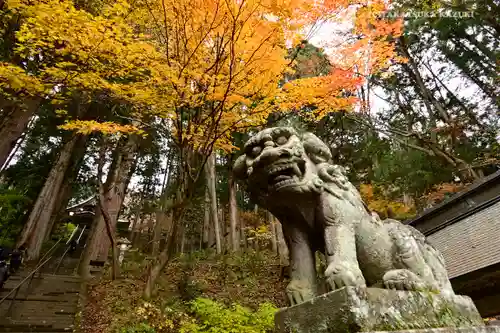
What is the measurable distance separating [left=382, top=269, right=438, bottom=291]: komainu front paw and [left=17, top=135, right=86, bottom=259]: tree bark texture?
13463mm

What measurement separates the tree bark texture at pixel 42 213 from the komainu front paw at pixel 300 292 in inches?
509

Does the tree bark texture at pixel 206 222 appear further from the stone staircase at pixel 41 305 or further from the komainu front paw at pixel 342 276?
the komainu front paw at pixel 342 276

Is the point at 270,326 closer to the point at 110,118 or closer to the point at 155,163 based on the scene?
the point at 110,118

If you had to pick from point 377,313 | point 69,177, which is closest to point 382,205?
point 377,313

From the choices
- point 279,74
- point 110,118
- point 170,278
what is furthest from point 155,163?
point 279,74

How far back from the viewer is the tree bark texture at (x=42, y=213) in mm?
11945

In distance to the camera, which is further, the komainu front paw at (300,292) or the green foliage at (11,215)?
the green foliage at (11,215)

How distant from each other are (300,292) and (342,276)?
39 cm

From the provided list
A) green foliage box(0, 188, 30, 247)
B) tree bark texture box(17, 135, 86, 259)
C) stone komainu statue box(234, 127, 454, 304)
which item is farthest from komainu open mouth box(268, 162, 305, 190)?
green foliage box(0, 188, 30, 247)

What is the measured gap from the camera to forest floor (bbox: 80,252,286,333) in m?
6.76

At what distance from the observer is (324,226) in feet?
7.21

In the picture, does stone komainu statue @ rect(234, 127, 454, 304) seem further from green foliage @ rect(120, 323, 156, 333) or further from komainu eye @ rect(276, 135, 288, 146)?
green foliage @ rect(120, 323, 156, 333)

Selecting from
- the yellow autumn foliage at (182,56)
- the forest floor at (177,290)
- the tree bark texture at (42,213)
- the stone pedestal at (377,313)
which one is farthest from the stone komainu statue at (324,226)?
the tree bark texture at (42,213)

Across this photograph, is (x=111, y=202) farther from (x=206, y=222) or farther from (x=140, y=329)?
(x=206, y=222)
